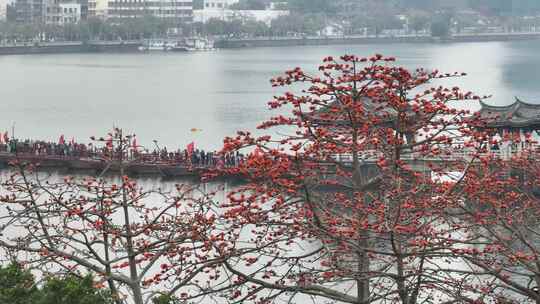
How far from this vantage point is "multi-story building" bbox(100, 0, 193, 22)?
4451 inches

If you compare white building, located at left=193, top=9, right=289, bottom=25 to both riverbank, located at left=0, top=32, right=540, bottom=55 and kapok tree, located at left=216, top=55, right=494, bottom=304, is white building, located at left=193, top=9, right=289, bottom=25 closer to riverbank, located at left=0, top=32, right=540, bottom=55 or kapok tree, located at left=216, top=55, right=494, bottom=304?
riverbank, located at left=0, top=32, right=540, bottom=55

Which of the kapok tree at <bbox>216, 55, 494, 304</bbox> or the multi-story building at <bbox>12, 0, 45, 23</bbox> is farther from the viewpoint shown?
the multi-story building at <bbox>12, 0, 45, 23</bbox>

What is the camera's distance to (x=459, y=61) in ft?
271

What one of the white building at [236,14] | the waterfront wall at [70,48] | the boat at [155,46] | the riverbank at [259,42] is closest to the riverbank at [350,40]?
the riverbank at [259,42]

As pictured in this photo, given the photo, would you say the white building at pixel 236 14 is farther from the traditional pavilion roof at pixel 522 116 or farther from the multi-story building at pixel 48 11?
the traditional pavilion roof at pixel 522 116

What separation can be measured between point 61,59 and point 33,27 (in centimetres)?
1175

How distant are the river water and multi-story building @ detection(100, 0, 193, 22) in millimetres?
15473

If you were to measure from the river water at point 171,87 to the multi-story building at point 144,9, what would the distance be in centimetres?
1547

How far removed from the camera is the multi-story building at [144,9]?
113062 millimetres

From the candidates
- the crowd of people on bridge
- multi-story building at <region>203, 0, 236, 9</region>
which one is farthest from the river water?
multi-story building at <region>203, 0, 236, 9</region>

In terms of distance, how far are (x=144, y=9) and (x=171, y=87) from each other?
57.6m

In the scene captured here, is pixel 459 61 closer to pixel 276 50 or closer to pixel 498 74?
pixel 498 74

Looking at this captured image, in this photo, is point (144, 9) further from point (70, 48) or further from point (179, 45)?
point (70, 48)

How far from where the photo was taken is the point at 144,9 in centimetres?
11519
